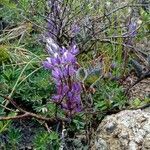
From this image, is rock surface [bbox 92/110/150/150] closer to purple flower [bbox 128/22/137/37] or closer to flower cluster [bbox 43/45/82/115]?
Answer: flower cluster [bbox 43/45/82/115]

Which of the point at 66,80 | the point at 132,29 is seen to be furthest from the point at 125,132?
the point at 132,29

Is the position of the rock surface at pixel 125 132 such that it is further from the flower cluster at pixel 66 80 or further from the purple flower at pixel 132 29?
the purple flower at pixel 132 29

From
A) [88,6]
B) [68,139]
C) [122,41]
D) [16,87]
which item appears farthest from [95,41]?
[68,139]

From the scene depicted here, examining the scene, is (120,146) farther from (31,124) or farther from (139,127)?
(31,124)

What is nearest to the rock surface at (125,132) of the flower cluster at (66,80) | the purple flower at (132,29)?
the flower cluster at (66,80)

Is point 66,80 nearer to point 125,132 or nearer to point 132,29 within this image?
point 125,132

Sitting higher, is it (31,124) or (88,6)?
(88,6)
